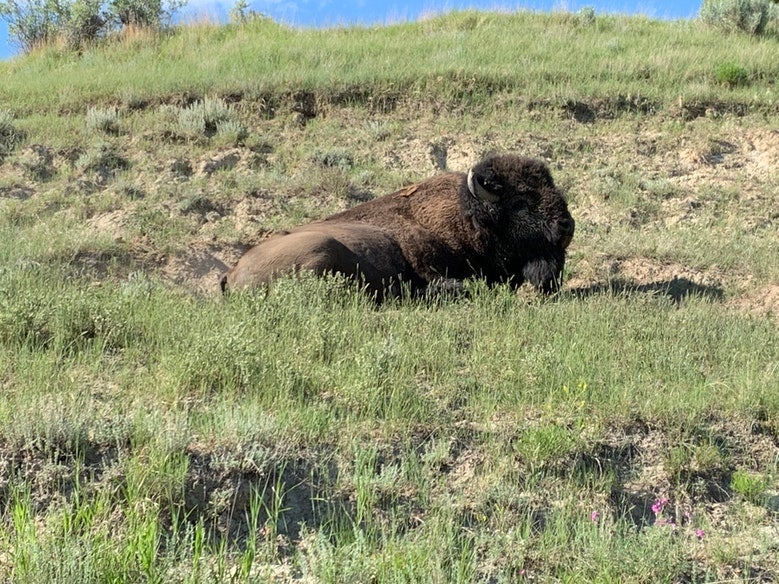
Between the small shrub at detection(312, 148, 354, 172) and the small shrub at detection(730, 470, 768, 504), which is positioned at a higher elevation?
the small shrub at detection(312, 148, 354, 172)

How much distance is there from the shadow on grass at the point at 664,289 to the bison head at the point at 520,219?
0.46 m

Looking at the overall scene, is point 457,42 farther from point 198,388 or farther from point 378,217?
point 198,388

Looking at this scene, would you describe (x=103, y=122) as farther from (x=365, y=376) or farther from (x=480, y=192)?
(x=365, y=376)

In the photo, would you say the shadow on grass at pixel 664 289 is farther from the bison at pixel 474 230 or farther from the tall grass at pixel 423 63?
the tall grass at pixel 423 63

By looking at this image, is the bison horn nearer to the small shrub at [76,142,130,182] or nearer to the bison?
the bison

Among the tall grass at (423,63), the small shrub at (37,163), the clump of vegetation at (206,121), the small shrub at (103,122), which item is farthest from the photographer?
the tall grass at (423,63)

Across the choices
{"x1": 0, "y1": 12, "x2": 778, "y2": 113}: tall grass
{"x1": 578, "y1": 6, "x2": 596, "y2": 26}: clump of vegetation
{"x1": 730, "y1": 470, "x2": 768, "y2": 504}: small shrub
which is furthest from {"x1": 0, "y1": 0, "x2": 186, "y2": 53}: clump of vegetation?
{"x1": 730, "y1": 470, "x2": 768, "y2": 504}: small shrub

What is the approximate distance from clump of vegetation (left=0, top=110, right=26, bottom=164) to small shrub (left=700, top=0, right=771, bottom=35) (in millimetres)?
15877

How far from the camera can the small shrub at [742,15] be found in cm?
1794

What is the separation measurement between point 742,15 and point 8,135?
16324 mm

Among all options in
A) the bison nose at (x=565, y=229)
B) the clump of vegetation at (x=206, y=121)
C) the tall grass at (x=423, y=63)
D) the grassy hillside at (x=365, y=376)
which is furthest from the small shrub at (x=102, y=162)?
A: the bison nose at (x=565, y=229)

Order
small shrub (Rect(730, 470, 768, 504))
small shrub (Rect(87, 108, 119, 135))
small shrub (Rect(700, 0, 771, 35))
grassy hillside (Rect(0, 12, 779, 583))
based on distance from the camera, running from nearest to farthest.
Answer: grassy hillside (Rect(0, 12, 779, 583)), small shrub (Rect(730, 470, 768, 504)), small shrub (Rect(87, 108, 119, 135)), small shrub (Rect(700, 0, 771, 35))

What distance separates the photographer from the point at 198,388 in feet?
15.3

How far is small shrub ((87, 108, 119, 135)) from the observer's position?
13.3 m
